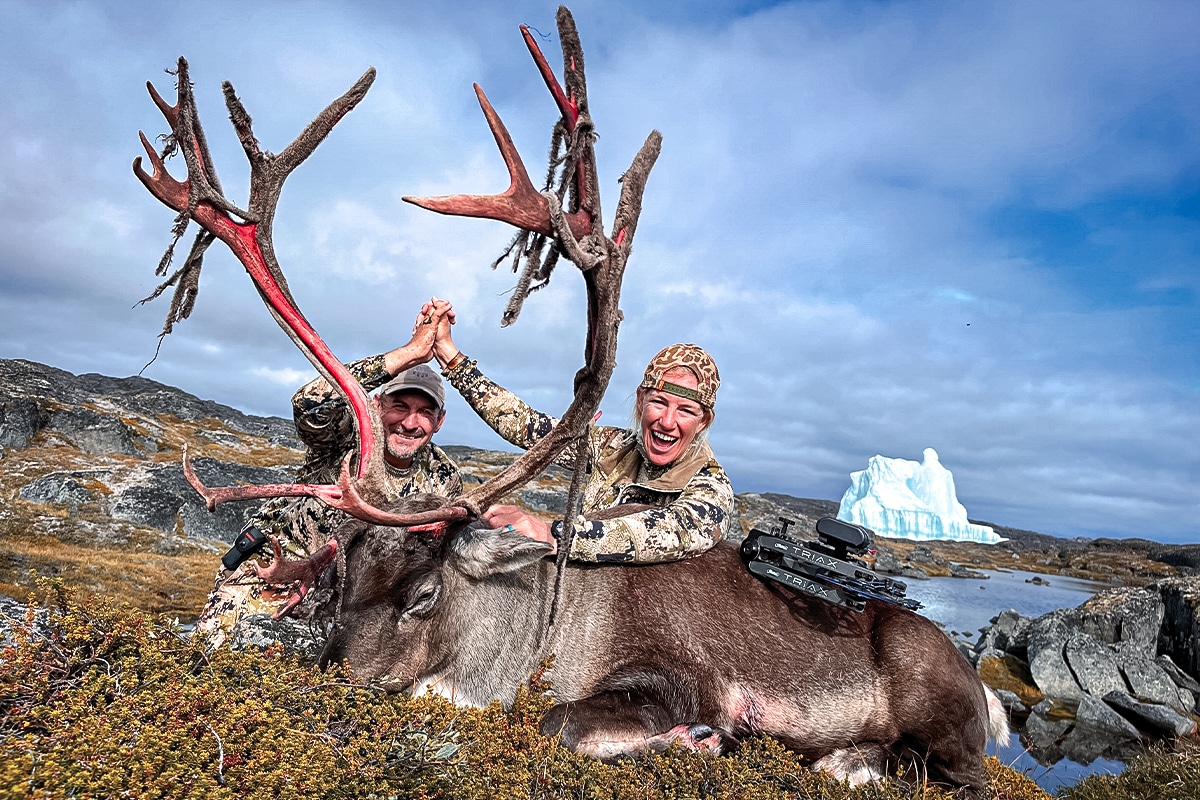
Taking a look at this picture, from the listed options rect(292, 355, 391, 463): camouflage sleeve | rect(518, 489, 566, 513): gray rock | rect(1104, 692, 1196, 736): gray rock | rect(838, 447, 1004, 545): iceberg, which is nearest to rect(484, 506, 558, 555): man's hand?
rect(292, 355, 391, 463): camouflage sleeve

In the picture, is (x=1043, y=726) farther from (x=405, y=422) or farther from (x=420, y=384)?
(x=420, y=384)

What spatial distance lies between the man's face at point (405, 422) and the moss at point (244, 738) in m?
3.05

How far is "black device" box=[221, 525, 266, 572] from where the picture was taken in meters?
6.77

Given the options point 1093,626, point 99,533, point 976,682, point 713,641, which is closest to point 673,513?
point 713,641

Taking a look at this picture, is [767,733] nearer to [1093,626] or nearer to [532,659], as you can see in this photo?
[532,659]

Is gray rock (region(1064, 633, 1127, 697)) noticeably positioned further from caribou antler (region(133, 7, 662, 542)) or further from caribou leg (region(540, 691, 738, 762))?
caribou antler (region(133, 7, 662, 542))

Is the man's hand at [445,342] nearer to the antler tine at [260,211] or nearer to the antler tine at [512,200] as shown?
the antler tine at [260,211]

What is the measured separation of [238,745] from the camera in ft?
11.0

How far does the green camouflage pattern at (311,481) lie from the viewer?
6.66 m

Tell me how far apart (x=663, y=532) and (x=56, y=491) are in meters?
34.2

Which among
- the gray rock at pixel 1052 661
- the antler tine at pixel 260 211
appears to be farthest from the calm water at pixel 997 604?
the antler tine at pixel 260 211

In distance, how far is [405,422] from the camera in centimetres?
759

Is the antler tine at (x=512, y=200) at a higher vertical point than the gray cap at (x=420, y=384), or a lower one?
higher

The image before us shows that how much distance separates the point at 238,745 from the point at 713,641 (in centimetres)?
371
